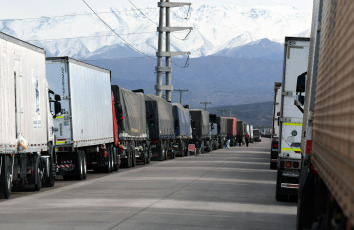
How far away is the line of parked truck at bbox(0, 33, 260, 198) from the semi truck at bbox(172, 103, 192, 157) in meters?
10.9

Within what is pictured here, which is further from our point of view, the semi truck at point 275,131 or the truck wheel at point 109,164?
the semi truck at point 275,131

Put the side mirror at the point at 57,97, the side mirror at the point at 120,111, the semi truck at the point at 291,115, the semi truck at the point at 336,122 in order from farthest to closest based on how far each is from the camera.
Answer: the side mirror at the point at 120,111
the side mirror at the point at 57,97
the semi truck at the point at 291,115
the semi truck at the point at 336,122

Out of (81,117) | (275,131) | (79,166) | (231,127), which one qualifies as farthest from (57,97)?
(231,127)

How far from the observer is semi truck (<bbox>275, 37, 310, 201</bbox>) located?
1759 centimetres

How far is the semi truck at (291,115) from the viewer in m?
17.6

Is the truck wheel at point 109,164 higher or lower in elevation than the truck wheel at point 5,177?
lower

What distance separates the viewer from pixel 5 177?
18766 millimetres

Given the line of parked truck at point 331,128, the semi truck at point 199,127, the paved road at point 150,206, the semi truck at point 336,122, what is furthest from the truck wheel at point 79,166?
the semi truck at point 199,127

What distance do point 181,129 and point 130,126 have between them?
64.7 ft

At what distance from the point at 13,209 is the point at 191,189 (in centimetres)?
683

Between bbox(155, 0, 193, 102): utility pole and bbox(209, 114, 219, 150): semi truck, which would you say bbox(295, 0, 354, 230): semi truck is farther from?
bbox(209, 114, 219, 150): semi truck

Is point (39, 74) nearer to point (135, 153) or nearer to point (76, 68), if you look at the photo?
point (76, 68)

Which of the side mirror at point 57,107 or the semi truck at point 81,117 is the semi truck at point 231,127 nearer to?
the semi truck at point 81,117

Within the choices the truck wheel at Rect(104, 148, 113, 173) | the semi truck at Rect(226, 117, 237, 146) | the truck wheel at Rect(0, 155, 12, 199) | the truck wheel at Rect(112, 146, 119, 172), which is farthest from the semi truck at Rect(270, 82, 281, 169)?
the semi truck at Rect(226, 117, 237, 146)
